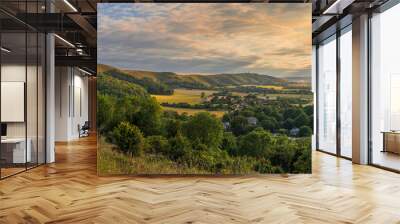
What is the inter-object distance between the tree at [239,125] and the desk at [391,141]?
2.90 m

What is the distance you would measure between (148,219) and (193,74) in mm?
3250

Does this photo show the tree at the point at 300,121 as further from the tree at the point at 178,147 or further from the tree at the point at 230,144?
the tree at the point at 178,147

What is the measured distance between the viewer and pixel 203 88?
22.1ft

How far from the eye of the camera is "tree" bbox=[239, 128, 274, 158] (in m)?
6.61

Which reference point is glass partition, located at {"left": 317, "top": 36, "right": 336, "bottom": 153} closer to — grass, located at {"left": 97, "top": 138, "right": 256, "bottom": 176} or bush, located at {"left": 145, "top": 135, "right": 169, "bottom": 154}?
grass, located at {"left": 97, "top": 138, "right": 256, "bottom": 176}

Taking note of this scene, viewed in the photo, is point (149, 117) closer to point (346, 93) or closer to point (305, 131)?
point (305, 131)

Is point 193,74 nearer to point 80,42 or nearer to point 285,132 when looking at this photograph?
point 285,132

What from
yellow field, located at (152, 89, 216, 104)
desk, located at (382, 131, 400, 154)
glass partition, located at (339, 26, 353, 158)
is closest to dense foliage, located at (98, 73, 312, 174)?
yellow field, located at (152, 89, 216, 104)

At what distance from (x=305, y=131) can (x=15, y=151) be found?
4978 millimetres

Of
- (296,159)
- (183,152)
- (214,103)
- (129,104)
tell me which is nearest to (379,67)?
(296,159)

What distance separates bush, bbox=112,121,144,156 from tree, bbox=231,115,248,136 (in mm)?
1581

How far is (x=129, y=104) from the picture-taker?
21.9ft

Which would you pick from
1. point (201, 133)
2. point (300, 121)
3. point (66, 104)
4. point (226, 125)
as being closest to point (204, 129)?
point (201, 133)

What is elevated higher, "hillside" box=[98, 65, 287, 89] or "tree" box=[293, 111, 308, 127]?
"hillside" box=[98, 65, 287, 89]
